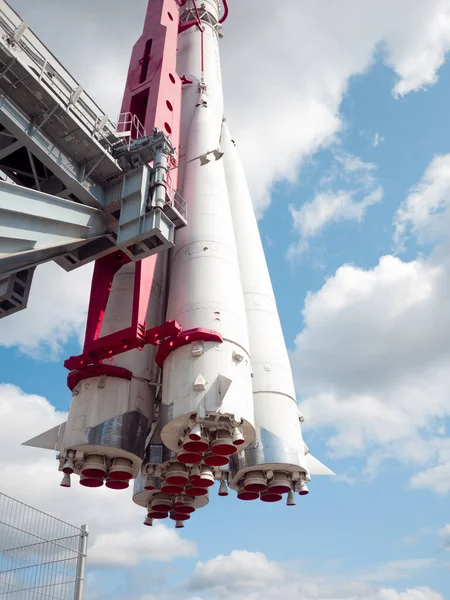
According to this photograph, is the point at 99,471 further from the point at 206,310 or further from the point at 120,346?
the point at 206,310

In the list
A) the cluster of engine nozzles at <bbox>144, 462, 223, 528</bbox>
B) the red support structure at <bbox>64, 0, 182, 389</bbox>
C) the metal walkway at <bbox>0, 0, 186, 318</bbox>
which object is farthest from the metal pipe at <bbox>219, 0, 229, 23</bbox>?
the cluster of engine nozzles at <bbox>144, 462, 223, 528</bbox>

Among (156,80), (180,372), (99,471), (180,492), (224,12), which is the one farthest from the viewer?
(224,12)

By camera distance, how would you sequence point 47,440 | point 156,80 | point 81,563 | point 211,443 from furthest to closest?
1. point 156,80
2. point 47,440
3. point 211,443
4. point 81,563

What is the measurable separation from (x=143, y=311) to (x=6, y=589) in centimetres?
752

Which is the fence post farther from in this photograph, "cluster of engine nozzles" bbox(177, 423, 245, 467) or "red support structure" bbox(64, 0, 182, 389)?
"red support structure" bbox(64, 0, 182, 389)

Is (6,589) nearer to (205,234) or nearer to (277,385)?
(277,385)

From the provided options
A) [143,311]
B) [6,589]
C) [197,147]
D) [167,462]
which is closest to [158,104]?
[197,147]

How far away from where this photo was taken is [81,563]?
12336 millimetres

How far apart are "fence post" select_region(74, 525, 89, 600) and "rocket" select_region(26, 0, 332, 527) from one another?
3252 millimetres

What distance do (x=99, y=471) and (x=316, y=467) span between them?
719 cm

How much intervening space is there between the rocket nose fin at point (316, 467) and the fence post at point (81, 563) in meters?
8.75

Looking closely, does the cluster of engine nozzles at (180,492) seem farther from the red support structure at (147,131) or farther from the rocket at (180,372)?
the red support structure at (147,131)

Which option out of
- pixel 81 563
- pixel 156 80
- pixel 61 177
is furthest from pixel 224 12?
pixel 81 563

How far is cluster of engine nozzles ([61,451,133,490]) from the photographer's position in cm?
1598
